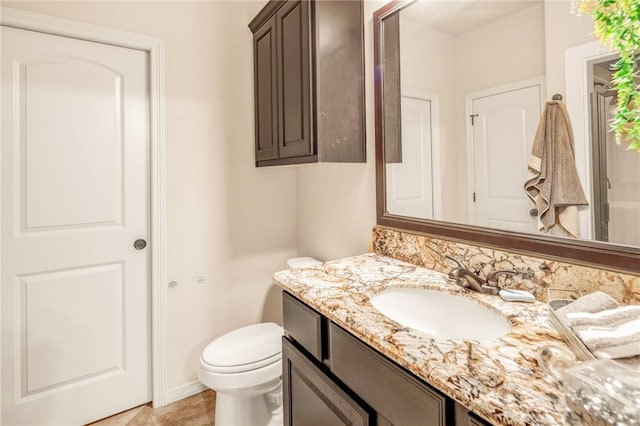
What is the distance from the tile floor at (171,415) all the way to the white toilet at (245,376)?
0.28m

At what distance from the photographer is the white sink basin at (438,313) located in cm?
95

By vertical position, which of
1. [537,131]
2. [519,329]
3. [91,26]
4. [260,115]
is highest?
[91,26]

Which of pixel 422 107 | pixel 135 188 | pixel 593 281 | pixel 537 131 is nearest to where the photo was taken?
pixel 593 281

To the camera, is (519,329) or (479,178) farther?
(479,178)


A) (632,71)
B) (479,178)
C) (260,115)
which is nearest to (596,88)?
(632,71)

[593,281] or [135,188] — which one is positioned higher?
[135,188]

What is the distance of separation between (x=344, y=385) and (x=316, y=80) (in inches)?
45.4

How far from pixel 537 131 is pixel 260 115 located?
144 centimetres

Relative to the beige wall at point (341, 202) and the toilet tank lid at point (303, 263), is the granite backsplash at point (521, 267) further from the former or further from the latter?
the toilet tank lid at point (303, 263)

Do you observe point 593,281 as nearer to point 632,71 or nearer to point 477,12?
point 632,71

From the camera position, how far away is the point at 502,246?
1075mm

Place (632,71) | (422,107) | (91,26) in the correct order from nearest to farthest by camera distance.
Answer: (632,71)
(422,107)
(91,26)

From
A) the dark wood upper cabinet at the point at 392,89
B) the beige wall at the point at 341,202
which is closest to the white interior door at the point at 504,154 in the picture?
the dark wood upper cabinet at the point at 392,89

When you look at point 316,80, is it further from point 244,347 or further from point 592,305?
point 244,347
